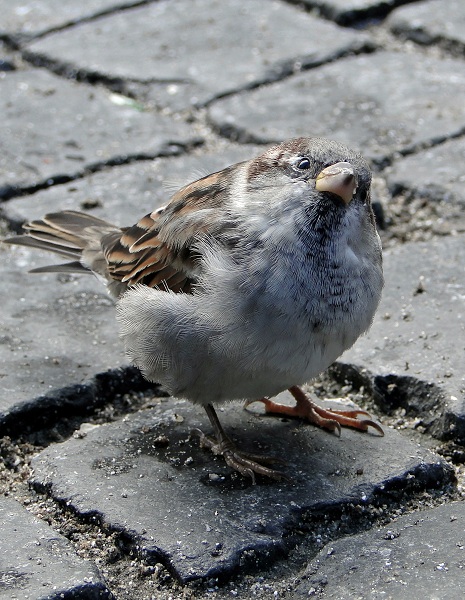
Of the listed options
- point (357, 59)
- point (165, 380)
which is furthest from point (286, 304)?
point (357, 59)

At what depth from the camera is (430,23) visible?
227 inches

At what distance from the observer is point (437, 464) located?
3162mm

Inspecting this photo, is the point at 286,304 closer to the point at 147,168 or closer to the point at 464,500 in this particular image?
the point at 464,500

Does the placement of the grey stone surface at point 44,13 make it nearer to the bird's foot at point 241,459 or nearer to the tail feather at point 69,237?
the tail feather at point 69,237

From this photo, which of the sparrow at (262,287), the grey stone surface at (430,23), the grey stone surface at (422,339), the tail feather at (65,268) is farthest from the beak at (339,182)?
the grey stone surface at (430,23)

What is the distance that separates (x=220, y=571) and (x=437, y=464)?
801 mm

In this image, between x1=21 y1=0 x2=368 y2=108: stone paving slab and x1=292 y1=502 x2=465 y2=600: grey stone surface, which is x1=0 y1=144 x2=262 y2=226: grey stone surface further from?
x1=292 y1=502 x2=465 y2=600: grey stone surface

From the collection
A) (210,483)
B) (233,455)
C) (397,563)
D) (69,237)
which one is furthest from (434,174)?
(397,563)

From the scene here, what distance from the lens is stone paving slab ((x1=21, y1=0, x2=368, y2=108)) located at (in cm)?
547

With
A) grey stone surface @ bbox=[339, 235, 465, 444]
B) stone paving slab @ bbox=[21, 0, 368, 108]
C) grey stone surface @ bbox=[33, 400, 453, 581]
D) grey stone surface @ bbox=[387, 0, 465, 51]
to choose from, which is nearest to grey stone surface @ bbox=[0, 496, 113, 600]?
grey stone surface @ bbox=[33, 400, 453, 581]

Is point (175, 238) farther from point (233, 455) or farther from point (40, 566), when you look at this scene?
point (40, 566)

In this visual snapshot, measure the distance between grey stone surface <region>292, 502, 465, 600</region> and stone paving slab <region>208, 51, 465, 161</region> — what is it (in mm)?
2277

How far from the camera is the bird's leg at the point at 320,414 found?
342cm

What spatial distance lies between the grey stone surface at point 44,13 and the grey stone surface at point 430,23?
158 centimetres
